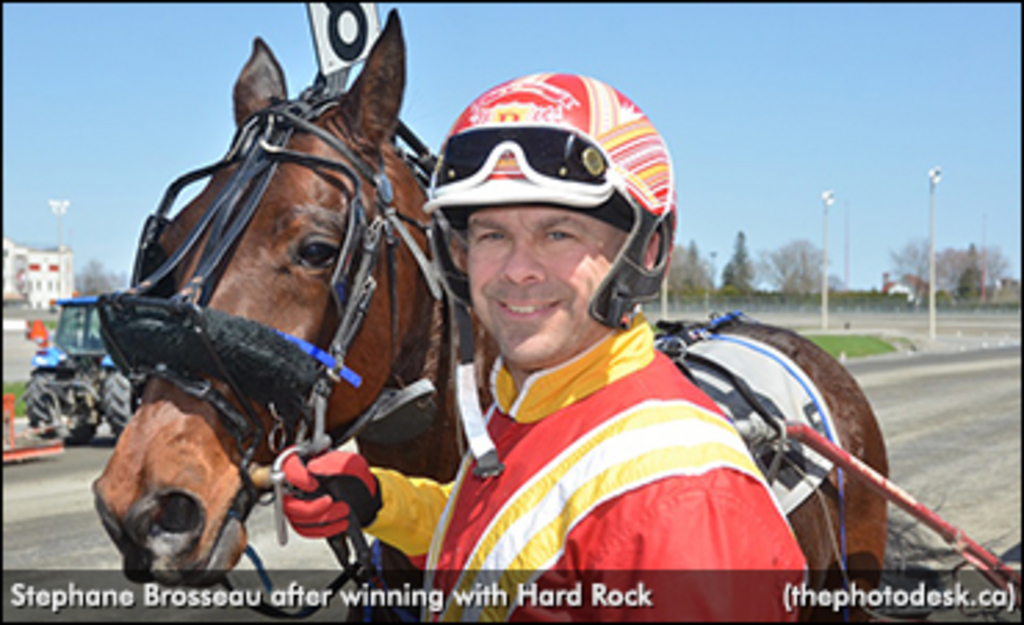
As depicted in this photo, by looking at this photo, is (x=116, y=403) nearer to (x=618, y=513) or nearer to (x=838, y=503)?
(x=838, y=503)


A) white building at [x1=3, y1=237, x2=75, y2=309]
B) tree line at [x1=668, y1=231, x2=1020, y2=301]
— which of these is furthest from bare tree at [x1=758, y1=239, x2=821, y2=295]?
white building at [x1=3, y1=237, x2=75, y2=309]

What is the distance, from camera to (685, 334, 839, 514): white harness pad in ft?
9.66

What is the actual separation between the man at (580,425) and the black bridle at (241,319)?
25 cm

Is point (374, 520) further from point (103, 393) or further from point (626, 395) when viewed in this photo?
point (103, 393)

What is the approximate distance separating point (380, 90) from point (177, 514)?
1.29m

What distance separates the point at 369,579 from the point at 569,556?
1.46 metres

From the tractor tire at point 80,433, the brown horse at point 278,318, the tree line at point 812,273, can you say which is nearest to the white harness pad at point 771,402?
the brown horse at point 278,318

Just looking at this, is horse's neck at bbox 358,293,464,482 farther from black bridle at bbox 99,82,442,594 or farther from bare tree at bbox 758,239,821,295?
bare tree at bbox 758,239,821,295

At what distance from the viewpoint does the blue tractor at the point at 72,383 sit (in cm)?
1390

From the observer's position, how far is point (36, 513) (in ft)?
30.2

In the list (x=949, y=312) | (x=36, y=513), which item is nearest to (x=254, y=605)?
(x=36, y=513)

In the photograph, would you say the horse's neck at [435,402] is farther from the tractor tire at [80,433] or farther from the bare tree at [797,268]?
the bare tree at [797,268]

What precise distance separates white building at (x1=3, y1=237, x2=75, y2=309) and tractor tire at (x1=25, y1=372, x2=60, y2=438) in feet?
300

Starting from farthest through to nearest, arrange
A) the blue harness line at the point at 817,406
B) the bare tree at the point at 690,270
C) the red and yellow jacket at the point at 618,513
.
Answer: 1. the bare tree at the point at 690,270
2. the blue harness line at the point at 817,406
3. the red and yellow jacket at the point at 618,513
